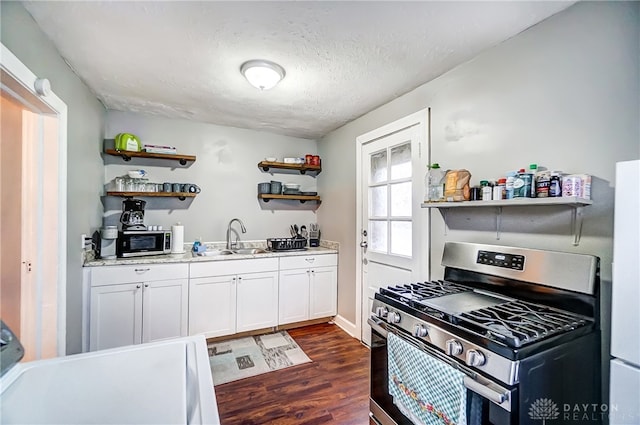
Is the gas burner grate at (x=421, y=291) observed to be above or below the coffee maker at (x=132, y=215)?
below

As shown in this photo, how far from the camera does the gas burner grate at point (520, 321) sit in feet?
3.46

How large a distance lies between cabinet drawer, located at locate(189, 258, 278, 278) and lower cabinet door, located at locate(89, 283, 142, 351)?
49 centimetres

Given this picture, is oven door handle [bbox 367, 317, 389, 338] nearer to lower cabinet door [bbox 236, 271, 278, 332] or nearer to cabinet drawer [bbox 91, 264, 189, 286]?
lower cabinet door [bbox 236, 271, 278, 332]

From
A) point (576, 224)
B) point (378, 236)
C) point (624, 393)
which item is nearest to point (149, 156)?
point (378, 236)

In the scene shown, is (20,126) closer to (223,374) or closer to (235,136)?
(235,136)

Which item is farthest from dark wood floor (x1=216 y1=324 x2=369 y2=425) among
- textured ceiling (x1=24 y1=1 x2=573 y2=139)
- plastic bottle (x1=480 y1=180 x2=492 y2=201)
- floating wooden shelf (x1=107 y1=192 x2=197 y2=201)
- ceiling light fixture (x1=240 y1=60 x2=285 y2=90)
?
textured ceiling (x1=24 y1=1 x2=573 y2=139)

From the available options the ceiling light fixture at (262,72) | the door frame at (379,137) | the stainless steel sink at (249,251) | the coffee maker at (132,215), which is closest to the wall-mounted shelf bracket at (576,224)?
the door frame at (379,137)

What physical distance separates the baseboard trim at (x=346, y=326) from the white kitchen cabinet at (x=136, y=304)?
Result: 1.66 m

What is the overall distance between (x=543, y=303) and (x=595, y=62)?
1196 millimetres

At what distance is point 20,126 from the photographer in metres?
1.72

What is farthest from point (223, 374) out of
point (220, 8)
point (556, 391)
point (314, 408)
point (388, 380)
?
point (220, 8)

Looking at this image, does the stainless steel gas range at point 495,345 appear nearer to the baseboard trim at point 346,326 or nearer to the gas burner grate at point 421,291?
the gas burner grate at point 421,291

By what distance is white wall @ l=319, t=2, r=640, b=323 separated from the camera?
4.17 ft

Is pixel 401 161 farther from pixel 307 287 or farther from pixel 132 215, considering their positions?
pixel 132 215
